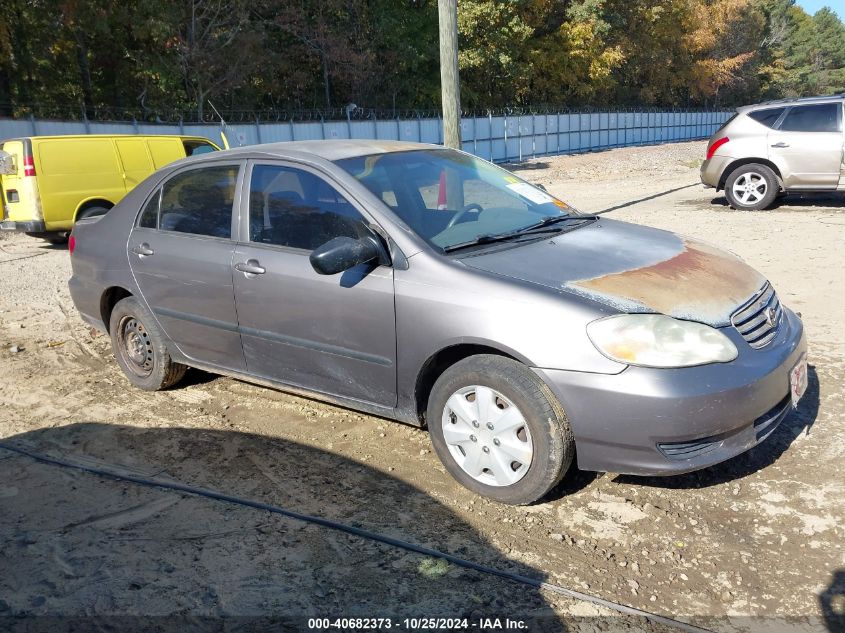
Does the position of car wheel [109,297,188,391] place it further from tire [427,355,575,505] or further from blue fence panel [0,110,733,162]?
blue fence panel [0,110,733,162]

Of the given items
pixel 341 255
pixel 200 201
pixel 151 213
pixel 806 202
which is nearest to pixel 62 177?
pixel 151 213

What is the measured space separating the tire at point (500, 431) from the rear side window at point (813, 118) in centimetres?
994

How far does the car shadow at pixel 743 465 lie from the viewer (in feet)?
11.7

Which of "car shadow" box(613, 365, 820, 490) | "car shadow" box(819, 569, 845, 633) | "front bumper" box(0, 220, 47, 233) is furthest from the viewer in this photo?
"front bumper" box(0, 220, 47, 233)

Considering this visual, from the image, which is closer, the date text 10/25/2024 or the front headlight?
the date text 10/25/2024

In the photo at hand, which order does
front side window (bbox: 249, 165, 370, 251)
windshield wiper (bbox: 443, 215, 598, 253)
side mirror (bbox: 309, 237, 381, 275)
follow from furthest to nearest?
1. front side window (bbox: 249, 165, 370, 251)
2. windshield wiper (bbox: 443, 215, 598, 253)
3. side mirror (bbox: 309, 237, 381, 275)

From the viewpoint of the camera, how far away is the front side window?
386cm

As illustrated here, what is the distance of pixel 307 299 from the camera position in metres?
3.86

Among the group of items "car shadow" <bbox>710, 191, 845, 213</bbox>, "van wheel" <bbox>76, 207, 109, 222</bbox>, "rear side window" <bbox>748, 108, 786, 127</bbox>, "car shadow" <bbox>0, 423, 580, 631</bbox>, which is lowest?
"car shadow" <bbox>0, 423, 580, 631</bbox>

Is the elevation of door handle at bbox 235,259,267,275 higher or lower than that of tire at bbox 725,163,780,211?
higher

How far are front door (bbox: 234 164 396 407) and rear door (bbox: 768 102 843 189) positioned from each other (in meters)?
9.64

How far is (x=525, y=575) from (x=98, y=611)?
1.63 m

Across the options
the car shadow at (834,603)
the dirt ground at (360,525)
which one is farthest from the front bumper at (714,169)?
the car shadow at (834,603)

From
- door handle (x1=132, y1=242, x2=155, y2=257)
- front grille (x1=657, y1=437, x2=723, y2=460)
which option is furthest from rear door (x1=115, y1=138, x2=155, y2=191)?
front grille (x1=657, y1=437, x2=723, y2=460)
